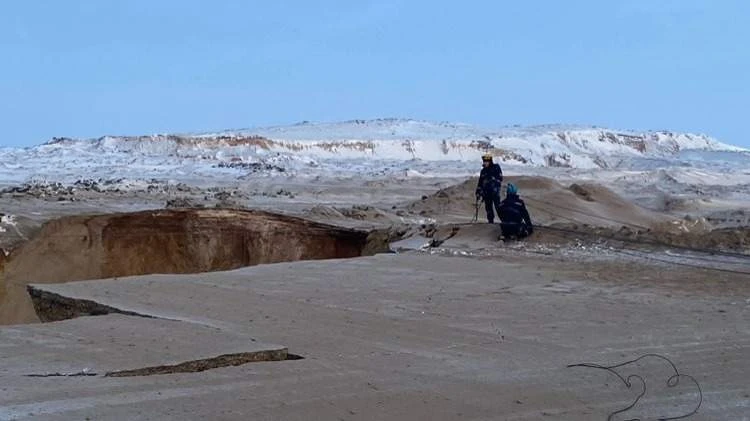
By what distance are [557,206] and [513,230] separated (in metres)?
8.16

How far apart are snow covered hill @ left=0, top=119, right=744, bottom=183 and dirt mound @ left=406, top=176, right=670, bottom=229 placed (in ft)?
49.1

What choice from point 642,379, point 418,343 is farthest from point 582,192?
point 642,379

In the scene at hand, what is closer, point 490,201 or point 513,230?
point 513,230

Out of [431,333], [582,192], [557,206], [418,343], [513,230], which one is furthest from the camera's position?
[582,192]

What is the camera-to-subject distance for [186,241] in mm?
18938

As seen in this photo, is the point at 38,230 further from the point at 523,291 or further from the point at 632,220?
the point at 632,220

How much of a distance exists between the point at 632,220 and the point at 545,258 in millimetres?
10599

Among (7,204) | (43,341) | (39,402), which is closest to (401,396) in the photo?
(39,402)

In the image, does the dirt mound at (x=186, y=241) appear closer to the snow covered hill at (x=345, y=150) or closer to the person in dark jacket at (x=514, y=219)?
the person in dark jacket at (x=514, y=219)

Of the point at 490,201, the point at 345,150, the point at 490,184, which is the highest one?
the point at 345,150

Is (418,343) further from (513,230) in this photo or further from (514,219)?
(514,219)

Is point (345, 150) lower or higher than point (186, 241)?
higher

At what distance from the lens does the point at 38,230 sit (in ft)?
58.1

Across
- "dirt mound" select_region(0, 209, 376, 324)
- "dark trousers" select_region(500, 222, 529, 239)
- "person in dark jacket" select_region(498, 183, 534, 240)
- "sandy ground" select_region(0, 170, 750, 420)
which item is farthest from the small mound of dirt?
"dark trousers" select_region(500, 222, 529, 239)
